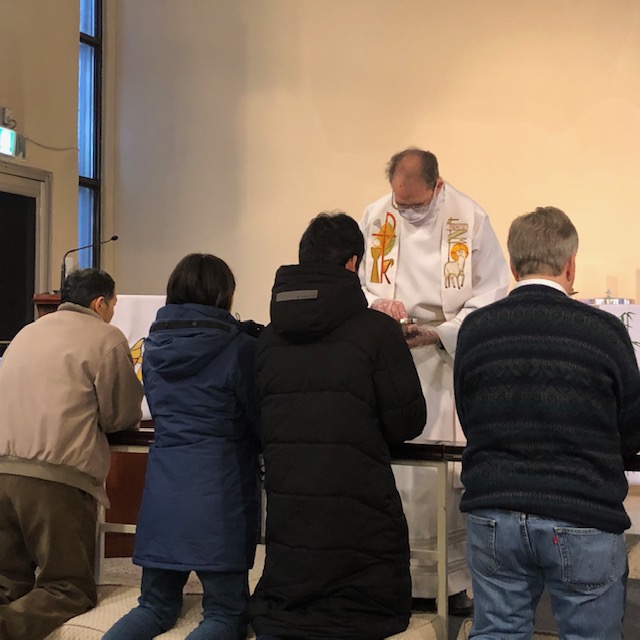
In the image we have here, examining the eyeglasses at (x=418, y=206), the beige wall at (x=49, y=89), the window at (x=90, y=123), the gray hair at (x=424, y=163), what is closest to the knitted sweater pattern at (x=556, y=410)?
the gray hair at (x=424, y=163)

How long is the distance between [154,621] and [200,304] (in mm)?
951

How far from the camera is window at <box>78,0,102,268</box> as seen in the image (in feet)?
30.4

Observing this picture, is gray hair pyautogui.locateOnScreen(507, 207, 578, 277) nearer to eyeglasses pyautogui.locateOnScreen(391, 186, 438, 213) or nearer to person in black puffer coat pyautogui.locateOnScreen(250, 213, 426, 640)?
person in black puffer coat pyautogui.locateOnScreen(250, 213, 426, 640)

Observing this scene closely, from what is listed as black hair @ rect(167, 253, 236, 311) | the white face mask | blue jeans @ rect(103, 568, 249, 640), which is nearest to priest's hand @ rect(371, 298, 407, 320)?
the white face mask

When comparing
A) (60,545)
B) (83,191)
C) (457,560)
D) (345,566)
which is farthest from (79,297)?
(83,191)

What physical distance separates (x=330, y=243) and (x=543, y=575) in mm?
1063

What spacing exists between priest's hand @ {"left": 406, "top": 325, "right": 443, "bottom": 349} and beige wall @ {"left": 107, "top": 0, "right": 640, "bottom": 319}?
4.14 meters

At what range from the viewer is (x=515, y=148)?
762cm

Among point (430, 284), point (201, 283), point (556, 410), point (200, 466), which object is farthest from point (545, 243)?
point (430, 284)

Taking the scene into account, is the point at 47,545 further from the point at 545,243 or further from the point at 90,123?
the point at 90,123

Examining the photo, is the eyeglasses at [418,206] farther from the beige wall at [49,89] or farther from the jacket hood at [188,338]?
the beige wall at [49,89]

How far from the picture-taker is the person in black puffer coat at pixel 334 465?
97.0 inches

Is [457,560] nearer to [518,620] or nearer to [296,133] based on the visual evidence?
[518,620]

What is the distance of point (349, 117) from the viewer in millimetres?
8305
